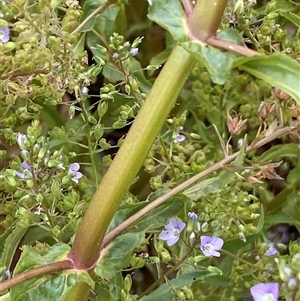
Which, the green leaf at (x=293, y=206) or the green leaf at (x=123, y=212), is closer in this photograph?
the green leaf at (x=123, y=212)

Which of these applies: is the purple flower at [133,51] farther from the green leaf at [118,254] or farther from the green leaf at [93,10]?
the green leaf at [118,254]

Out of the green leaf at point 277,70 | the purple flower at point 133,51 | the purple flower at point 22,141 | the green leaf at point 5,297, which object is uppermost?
the green leaf at point 277,70

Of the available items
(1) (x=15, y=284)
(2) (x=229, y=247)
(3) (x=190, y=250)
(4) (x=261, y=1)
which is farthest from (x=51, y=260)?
(4) (x=261, y=1)

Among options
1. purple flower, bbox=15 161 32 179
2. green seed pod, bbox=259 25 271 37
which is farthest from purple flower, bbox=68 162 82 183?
green seed pod, bbox=259 25 271 37

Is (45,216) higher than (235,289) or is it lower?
higher

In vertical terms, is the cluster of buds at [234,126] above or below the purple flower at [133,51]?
below

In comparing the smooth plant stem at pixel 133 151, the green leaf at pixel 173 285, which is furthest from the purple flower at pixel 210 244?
the smooth plant stem at pixel 133 151

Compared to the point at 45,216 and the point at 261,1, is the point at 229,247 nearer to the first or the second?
the point at 45,216

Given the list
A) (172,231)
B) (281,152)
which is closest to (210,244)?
(172,231)
